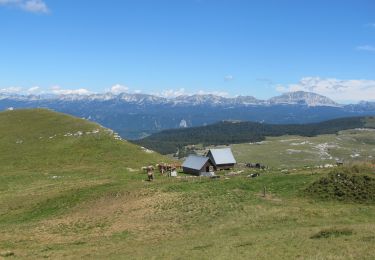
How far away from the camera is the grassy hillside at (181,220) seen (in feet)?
111

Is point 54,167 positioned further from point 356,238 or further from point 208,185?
point 356,238

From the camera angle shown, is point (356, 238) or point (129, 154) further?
point (129, 154)

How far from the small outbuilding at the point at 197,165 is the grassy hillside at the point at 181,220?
27.9 ft

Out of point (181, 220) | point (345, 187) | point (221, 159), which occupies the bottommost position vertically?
point (181, 220)

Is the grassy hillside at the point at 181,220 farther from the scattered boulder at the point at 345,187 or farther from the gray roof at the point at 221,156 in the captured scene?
the gray roof at the point at 221,156

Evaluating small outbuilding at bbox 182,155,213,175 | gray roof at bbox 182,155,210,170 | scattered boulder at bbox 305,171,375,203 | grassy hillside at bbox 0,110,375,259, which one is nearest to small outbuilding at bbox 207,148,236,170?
small outbuilding at bbox 182,155,213,175

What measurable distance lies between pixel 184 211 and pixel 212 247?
15.3 metres

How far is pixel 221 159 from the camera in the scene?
293 ft

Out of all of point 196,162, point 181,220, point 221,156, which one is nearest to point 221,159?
point 221,156

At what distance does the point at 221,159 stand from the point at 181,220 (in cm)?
4262

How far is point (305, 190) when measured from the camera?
54.1 m

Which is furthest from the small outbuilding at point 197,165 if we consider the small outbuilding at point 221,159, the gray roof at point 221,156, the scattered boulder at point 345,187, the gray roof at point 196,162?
the scattered boulder at point 345,187

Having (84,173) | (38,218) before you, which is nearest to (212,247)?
(38,218)

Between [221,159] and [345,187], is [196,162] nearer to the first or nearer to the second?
[221,159]
